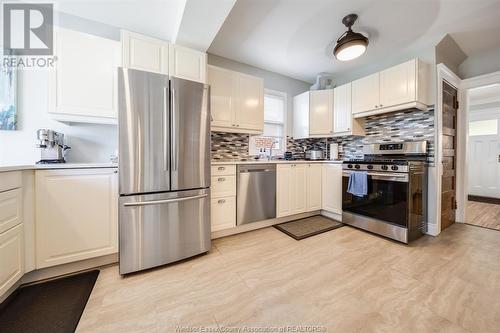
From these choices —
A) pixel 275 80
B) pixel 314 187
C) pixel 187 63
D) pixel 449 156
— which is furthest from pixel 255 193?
pixel 449 156

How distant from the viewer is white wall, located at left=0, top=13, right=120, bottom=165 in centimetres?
187

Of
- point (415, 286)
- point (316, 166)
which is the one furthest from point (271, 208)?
point (415, 286)

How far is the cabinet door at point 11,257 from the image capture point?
124 centimetres

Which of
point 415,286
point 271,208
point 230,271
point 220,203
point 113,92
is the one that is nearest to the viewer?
point 415,286

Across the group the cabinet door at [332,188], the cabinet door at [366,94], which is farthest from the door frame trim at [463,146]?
the cabinet door at [332,188]

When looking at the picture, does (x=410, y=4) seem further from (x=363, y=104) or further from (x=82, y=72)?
(x=82, y=72)

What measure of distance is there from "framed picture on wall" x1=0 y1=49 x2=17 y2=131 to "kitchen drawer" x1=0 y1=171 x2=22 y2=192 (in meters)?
0.89

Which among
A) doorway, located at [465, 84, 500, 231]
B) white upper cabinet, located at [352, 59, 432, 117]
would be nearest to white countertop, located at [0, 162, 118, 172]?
white upper cabinet, located at [352, 59, 432, 117]

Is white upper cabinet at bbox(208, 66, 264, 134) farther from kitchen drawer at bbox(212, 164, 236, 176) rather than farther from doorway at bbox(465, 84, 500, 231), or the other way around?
doorway at bbox(465, 84, 500, 231)

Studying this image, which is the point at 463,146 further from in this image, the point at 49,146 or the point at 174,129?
the point at 49,146

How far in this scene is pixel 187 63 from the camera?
83.3 inches

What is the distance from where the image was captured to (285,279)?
163 centimetres

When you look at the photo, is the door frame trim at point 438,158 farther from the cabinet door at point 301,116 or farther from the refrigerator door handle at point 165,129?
the refrigerator door handle at point 165,129

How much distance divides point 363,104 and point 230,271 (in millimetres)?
2887
